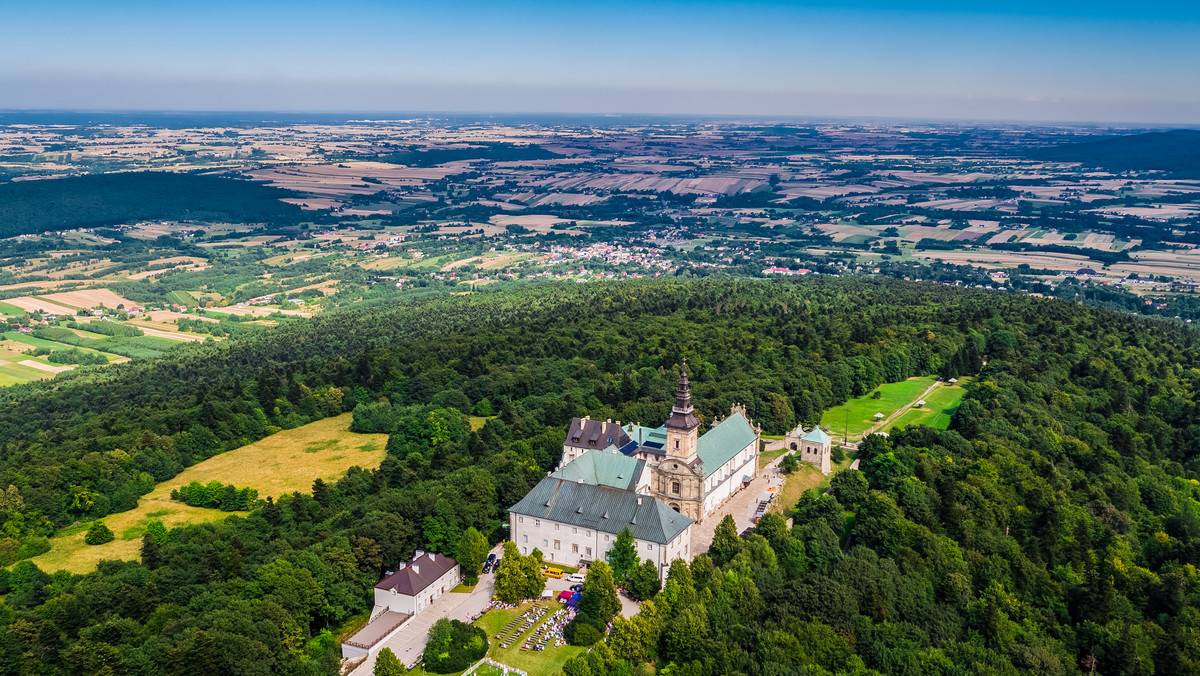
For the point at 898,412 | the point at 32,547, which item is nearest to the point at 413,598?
the point at 32,547

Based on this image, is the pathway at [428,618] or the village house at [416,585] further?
the village house at [416,585]

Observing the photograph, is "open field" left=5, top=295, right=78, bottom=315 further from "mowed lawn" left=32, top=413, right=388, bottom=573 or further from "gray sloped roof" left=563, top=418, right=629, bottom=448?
"gray sloped roof" left=563, top=418, right=629, bottom=448

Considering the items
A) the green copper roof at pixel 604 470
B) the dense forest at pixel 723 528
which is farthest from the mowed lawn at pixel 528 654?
the green copper roof at pixel 604 470

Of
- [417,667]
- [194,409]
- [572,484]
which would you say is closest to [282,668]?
[417,667]

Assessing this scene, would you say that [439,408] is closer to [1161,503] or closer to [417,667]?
[417,667]

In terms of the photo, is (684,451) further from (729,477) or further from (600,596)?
(600,596)

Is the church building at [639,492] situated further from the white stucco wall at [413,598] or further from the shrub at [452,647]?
the shrub at [452,647]
